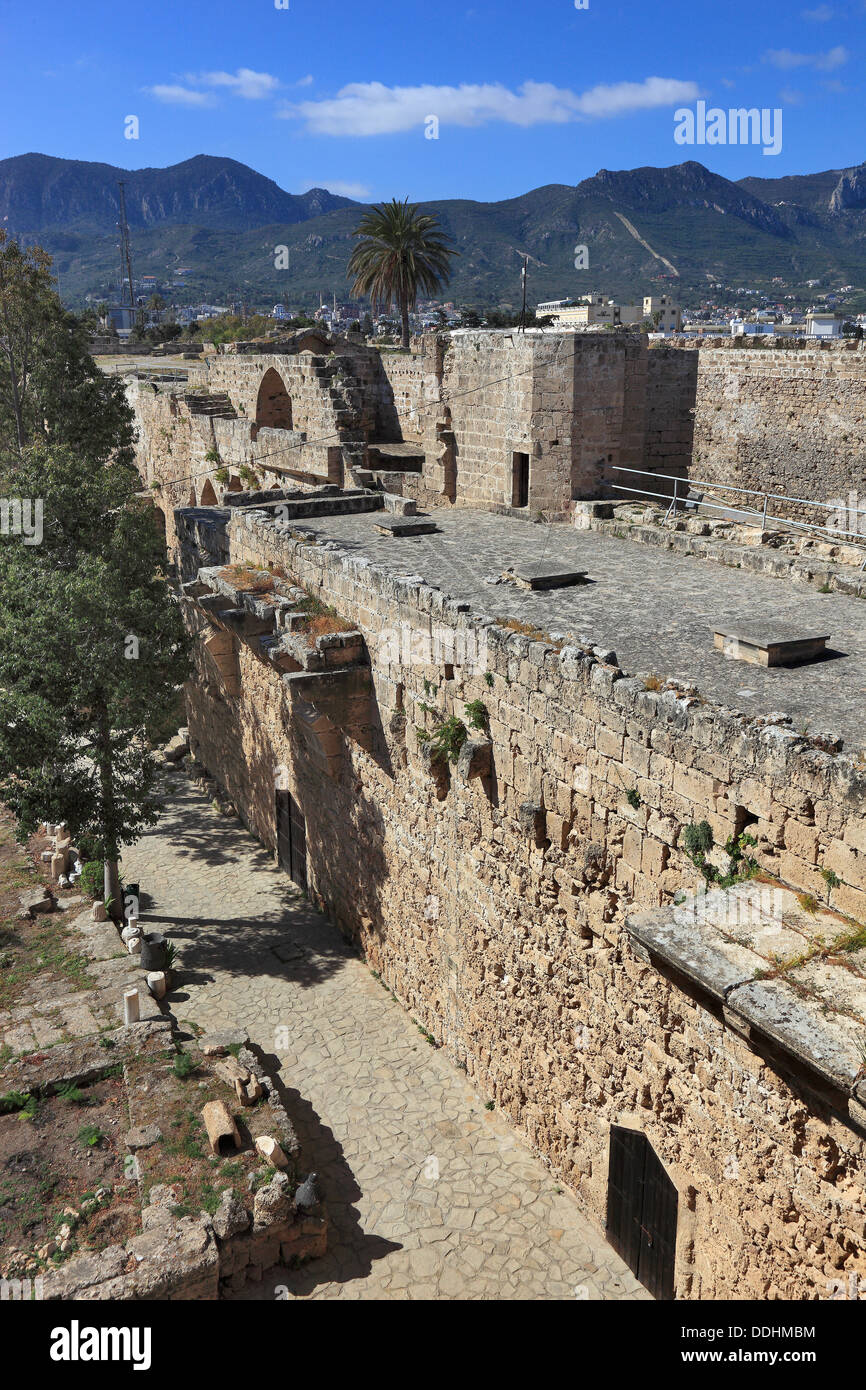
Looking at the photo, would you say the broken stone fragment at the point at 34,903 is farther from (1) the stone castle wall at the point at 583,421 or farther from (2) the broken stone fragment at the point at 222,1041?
(1) the stone castle wall at the point at 583,421

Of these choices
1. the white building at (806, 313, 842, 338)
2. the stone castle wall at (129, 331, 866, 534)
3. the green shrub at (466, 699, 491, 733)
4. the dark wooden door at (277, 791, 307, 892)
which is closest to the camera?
the green shrub at (466, 699, 491, 733)

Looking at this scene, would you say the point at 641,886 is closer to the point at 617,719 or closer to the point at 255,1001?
the point at 617,719

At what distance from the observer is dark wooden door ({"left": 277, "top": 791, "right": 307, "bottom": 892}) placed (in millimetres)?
12273

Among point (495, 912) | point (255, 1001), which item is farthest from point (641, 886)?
point (255, 1001)

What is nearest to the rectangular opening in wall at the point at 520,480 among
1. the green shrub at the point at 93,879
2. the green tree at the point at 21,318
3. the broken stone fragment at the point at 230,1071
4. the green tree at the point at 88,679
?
the green tree at the point at 88,679

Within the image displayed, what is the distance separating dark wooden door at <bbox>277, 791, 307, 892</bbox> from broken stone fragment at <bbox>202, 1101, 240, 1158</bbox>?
16.1 ft

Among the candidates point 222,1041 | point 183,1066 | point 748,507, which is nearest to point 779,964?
point 183,1066

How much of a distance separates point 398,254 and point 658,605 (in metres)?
26.9

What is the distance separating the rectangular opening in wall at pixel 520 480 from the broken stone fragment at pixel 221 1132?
918 centimetres

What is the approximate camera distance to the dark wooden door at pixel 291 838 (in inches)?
483

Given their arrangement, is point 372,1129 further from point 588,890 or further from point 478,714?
point 478,714

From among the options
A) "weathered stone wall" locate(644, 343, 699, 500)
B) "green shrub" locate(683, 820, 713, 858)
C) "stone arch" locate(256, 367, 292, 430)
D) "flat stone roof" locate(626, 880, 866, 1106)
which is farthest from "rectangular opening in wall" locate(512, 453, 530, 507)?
"stone arch" locate(256, 367, 292, 430)

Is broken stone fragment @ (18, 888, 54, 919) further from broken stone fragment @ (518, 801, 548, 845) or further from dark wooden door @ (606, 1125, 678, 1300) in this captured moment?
dark wooden door @ (606, 1125, 678, 1300)

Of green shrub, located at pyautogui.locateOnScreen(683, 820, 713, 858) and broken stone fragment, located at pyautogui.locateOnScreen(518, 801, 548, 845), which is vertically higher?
green shrub, located at pyautogui.locateOnScreen(683, 820, 713, 858)
